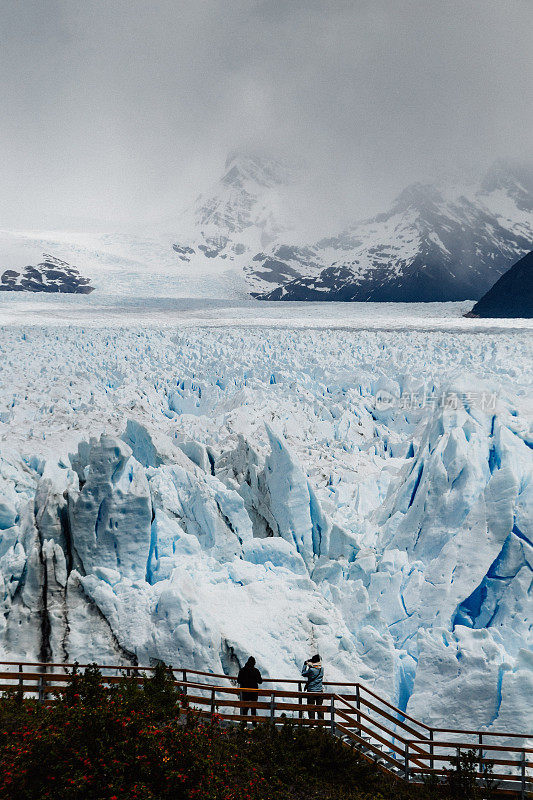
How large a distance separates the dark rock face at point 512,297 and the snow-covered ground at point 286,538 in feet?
104

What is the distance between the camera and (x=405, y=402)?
945 inches

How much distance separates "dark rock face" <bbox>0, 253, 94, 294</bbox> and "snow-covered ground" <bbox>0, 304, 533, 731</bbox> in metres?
50.7

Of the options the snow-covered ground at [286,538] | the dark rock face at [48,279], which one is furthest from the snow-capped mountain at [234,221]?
the snow-covered ground at [286,538]

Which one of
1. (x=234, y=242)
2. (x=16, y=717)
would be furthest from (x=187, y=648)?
(x=234, y=242)

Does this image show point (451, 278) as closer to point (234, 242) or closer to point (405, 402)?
point (234, 242)

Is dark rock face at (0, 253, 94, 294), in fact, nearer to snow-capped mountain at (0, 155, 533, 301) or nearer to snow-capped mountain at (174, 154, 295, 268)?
snow-capped mountain at (0, 155, 533, 301)

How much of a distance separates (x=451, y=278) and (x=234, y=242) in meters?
65.8

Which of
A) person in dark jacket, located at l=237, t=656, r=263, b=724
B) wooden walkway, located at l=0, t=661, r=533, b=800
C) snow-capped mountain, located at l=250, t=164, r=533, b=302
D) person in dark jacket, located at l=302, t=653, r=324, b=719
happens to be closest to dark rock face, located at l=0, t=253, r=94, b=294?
snow-capped mountain, located at l=250, t=164, r=533, b=302

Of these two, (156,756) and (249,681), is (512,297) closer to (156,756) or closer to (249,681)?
(249,681)

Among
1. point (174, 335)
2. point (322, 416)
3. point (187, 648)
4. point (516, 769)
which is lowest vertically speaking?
point (516, 769)

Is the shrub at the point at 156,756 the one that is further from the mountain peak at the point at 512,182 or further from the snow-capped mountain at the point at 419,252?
the mountain peak at the point at 512,182

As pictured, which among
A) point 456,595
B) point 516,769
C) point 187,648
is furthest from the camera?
point 456,595

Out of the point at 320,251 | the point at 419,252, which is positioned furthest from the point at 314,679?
the point at 320,251

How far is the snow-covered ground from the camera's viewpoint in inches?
510
